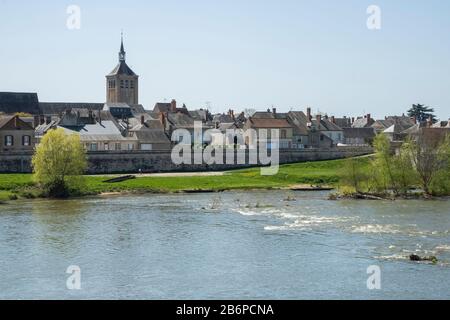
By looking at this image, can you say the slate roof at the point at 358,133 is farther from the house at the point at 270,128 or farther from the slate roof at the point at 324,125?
the house at the point at 270,128

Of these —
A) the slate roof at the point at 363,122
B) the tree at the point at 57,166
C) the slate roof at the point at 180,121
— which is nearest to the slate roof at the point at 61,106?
the slate roof at the point at 180,121

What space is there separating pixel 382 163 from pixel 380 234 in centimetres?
2675

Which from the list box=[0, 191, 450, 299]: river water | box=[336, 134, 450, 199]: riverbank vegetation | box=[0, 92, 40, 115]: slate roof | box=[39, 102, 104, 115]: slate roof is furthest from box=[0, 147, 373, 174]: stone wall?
box=[39, 102, 104, 115]: slate roof

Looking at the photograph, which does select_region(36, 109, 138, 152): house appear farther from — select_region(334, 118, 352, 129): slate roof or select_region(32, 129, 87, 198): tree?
select_region(334, 118, 352, 129): slate roof

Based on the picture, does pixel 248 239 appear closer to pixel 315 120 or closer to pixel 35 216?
pixel 35 216

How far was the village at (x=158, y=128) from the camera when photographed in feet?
313

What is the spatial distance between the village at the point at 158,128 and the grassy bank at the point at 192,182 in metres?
9.05

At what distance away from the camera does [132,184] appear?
82625mm

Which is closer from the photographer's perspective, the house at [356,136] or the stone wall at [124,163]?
the stone wall at [124,163]

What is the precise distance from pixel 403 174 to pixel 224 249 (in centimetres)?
3348

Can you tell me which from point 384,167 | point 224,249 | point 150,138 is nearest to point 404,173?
point 384,167

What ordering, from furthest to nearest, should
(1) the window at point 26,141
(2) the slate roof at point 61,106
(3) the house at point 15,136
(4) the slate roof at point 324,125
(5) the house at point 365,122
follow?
(5) the house at point 365,122, (2) the slate roof at point 61,106, (4) the slate roof at point 324,125, (1) the window at point 26,141, (3) the house at point 15,136
